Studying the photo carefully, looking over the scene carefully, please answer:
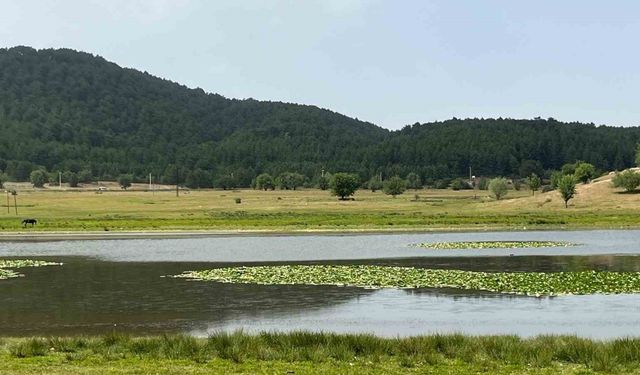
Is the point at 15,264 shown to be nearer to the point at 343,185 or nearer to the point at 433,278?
the point at 433,278

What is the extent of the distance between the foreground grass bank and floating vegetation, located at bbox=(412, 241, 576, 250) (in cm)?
4536

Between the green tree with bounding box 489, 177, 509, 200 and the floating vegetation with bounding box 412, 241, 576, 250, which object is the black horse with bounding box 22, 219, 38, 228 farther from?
the green tree with bounding box 489, 177, 509, 200

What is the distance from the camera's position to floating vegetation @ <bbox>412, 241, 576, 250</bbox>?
69625 mm

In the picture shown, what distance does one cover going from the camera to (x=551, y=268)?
1962 inches

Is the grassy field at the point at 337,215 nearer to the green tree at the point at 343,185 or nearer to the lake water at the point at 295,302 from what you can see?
the green tree at the point at 343,185

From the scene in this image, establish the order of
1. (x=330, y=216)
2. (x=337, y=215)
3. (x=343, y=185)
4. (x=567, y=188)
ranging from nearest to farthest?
(x=330, y=216), (x=337, y=215), (x=567, y=188), (x=343, y=185)

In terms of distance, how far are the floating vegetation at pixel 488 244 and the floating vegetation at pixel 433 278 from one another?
2033 cm

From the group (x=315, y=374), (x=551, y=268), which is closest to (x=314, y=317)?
(x=315, y=374)

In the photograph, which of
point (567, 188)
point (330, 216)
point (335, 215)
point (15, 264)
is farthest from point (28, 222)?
point (567, 188)

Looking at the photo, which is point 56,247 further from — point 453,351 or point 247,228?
point 453,351

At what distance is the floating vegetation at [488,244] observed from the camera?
6962 cm

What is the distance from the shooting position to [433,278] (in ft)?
145

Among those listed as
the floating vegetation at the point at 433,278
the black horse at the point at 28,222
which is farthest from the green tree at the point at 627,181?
the floating vegetation at the point at 433,278

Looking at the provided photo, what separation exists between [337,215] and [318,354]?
339 feet
